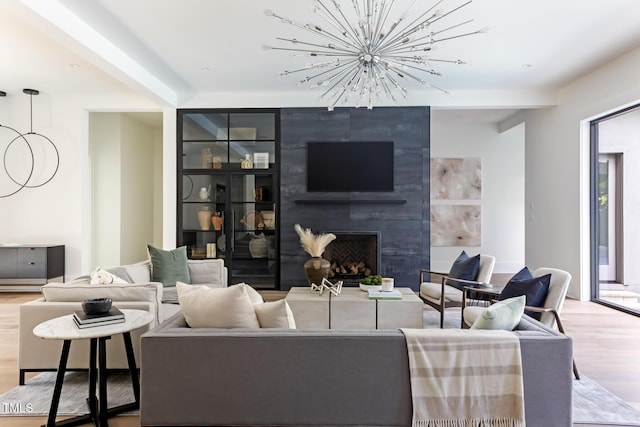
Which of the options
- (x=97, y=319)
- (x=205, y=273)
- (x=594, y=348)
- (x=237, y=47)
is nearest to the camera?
(x=97, y=319)

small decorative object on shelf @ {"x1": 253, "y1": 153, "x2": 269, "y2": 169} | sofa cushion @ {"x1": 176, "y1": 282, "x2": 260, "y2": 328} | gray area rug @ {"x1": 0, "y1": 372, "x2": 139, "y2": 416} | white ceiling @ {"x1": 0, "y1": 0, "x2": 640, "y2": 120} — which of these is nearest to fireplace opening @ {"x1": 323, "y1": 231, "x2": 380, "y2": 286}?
small decorative object on shelf @ {"x1": 253, "y1": 153, "x2": 269, "y2": 169}

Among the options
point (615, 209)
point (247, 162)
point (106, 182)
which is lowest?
point (615, 209)

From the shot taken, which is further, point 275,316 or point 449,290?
point 449,290

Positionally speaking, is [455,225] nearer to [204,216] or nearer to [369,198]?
[369,198]

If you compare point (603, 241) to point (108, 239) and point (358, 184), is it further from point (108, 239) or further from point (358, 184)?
point (108, 239)

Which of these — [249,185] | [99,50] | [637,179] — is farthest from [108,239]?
[637,179]

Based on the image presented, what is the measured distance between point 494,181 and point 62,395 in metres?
7.90

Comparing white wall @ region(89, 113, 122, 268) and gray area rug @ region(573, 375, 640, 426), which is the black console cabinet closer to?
white wall @ region(89, 113, 122, 268)

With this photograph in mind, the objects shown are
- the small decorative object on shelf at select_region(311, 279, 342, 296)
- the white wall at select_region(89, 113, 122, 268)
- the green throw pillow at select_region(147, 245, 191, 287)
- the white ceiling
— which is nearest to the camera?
the white ceiling

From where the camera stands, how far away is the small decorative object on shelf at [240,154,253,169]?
6.40 m

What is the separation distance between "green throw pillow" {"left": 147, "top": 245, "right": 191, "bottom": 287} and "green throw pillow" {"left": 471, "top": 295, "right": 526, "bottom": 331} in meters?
3.17

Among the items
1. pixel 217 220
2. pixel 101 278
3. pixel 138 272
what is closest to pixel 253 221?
pixel 217 220

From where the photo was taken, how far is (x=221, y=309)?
211 cm

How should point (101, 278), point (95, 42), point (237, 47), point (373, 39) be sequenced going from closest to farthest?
point (373, 39) < point (101, 278) < point (95, 42) < point (237, 47)
